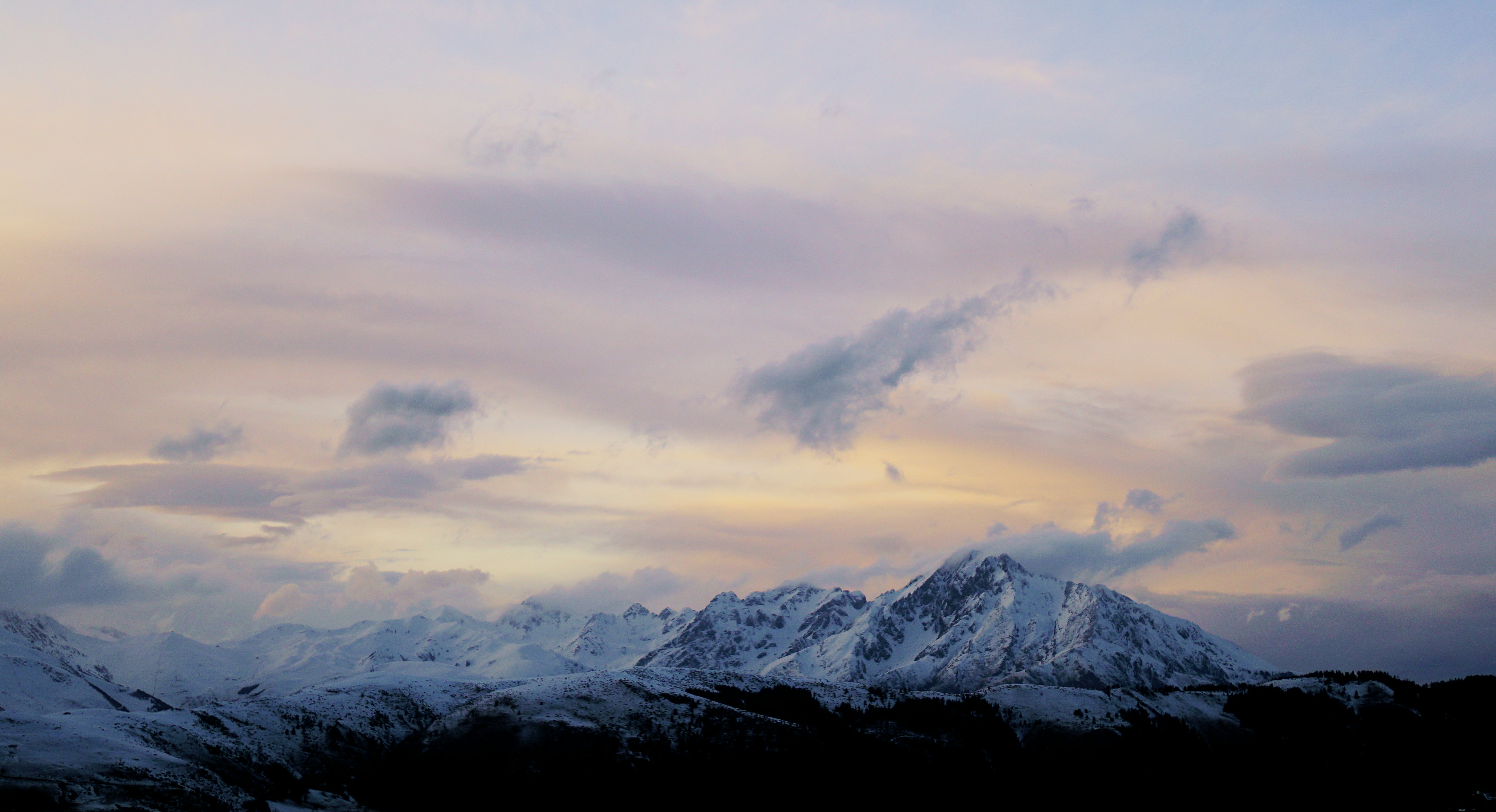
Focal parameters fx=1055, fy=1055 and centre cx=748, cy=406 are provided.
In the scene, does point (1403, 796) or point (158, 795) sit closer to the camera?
point (158, 795)

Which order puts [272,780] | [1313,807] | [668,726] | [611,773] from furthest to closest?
[1313,807] → [668,726] → [611,773] → [272,780]

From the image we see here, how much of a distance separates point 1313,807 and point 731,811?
108428 mm

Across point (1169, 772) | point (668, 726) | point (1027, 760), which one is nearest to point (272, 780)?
point (668, 726)

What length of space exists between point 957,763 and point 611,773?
204 ft

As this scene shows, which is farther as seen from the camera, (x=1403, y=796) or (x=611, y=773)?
(x=1403, y=796)

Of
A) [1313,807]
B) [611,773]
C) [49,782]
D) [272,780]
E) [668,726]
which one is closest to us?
[49,782]

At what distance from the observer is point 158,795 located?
120 meters

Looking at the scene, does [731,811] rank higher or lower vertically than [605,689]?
lower

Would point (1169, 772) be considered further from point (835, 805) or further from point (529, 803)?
point (529, 803)

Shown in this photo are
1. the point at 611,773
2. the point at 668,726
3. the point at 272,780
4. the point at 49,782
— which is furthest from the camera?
the point at 668,726

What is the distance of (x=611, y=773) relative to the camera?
165m

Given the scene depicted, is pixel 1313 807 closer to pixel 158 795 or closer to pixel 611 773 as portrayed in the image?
pixel 611 773

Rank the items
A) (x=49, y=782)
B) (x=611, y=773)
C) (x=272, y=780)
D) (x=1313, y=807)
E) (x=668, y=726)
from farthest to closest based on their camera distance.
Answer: (x=1313, y=807) → (x=668, y=726) → (x=611, y=773) → (x=272, y=780) → (x=49, y=782)

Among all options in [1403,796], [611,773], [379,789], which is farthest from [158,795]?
[1403,796]
